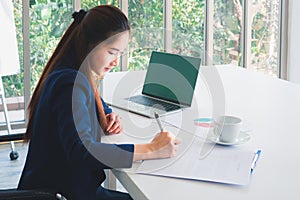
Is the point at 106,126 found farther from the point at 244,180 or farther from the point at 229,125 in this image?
the point at 244,180

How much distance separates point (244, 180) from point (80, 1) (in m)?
2.95

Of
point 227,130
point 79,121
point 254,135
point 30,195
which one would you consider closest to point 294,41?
point 254,135

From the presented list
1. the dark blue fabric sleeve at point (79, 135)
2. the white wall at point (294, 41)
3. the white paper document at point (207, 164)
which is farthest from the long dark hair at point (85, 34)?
the white wall at point (294, 41)

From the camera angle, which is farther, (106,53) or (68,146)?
(106,53)

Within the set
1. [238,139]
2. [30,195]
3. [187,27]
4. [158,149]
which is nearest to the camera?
[30,195]

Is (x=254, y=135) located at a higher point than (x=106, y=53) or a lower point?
lower

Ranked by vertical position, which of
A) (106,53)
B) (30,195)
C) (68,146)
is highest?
(106,53)

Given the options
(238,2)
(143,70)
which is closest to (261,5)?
(238,2)

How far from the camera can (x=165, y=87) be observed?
193 cm

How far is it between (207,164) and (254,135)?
1.06 ft

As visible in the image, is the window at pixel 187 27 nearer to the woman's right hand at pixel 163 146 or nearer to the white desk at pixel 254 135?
the white desk at pixel 254 135

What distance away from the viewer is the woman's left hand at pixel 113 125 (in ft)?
5.30

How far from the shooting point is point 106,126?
1.62m

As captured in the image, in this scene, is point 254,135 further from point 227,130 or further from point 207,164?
point 207,164
